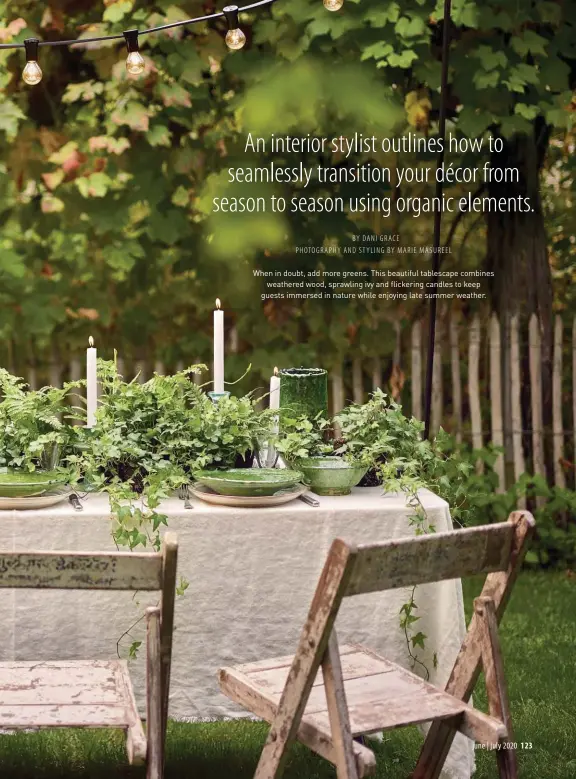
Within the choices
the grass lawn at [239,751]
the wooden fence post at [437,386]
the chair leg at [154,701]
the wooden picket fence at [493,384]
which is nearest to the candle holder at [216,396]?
the chair leg at [154,701]

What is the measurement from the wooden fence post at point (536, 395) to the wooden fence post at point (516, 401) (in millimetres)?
75

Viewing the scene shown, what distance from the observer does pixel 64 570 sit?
2.21 metres

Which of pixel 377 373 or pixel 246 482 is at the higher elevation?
pixel 377 373

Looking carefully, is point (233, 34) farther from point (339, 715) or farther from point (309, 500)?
point (339, 715)

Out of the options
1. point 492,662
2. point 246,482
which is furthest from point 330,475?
point 492,662

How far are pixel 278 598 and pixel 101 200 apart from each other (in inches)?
150

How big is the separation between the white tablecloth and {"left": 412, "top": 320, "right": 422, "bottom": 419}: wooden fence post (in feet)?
10.4

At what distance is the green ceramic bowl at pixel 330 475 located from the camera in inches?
122

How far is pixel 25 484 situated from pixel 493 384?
12.6 ft

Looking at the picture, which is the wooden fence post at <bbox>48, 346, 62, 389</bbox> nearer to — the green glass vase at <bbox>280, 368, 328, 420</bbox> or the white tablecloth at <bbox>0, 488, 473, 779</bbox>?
the green glass vase at <bbox>280, 368, 328, 420</bbox>

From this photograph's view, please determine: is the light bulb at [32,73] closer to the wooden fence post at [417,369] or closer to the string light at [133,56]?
the string light at [133,56]

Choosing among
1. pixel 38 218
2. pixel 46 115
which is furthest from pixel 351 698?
pixel 46 115

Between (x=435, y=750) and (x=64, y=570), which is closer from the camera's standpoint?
(x=64, y=570)

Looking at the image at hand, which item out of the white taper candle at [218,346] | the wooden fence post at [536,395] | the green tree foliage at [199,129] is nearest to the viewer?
the white taper candle at [218,346]
